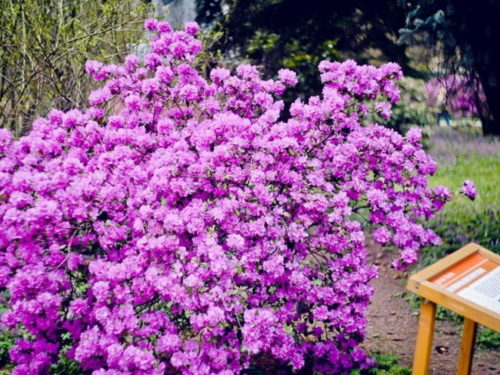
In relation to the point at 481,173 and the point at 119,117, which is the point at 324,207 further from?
the point at 481,173

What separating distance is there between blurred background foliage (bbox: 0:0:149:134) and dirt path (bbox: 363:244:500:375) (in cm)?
378

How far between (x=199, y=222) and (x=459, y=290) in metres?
1.41

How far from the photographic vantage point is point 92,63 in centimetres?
425

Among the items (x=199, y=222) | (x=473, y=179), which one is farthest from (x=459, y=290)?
(x=473, y=179)

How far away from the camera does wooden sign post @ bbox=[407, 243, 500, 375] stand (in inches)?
104

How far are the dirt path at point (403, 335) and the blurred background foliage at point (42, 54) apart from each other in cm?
378

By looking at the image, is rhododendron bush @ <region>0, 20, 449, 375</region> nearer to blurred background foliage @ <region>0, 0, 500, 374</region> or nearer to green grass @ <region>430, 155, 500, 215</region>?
blurred background foliage @ <region>0, 0, 500, 374</region>

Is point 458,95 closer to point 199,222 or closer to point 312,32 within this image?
point 312,32

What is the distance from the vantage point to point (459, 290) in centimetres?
279

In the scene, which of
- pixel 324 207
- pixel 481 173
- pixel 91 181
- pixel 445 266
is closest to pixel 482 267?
pixel 445 266

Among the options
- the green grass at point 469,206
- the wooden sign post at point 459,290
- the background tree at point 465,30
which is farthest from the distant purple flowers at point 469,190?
the background tree at point 465,30

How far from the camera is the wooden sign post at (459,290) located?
8.66ft

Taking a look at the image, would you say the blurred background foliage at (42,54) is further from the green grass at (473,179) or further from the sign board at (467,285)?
the green grass at (473,179)

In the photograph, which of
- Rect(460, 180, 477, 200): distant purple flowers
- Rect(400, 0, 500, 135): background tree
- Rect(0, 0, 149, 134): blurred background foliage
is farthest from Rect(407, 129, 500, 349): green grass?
Rect(0, 0, 149, 134): blurred background foliage
